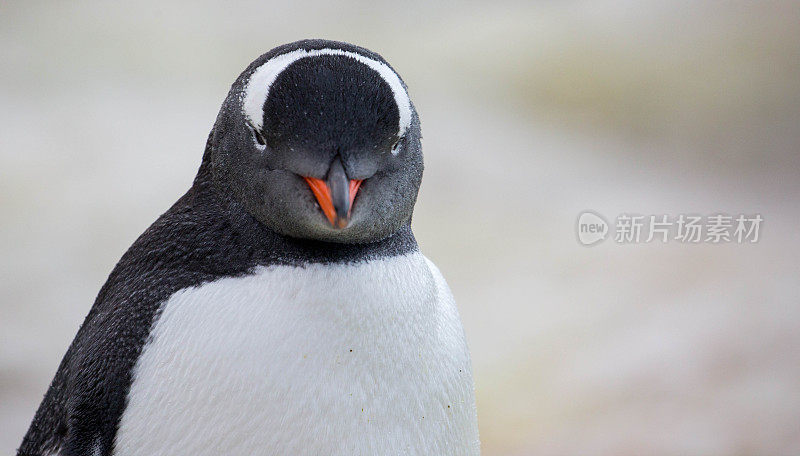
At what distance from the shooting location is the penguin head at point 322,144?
0.79 m

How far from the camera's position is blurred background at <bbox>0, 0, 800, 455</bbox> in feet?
8.51

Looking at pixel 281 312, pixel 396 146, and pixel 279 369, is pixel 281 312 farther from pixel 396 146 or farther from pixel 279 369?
pixel 396 146

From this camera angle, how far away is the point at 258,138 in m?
0.84

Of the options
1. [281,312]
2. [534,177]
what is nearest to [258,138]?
[281,312]

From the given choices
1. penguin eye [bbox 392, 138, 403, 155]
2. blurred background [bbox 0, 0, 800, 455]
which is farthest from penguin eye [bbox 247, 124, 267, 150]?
blurred background [bbox 0, 0, 800, 455]

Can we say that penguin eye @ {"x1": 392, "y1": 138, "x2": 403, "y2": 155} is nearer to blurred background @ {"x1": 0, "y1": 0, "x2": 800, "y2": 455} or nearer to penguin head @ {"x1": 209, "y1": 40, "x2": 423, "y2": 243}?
penguin head @ {"x1": 209, "y1": 40, "x2": 423, "y2": 243}

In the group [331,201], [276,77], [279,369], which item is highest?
[276,77]

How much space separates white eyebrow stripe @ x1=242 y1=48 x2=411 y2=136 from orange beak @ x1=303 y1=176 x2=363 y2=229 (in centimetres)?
9

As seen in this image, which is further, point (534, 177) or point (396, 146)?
point (534, 177)

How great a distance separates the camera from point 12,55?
3.44 meters

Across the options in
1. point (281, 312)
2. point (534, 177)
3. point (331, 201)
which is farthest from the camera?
point (534, 177)

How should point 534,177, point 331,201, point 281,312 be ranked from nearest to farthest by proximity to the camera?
point 331,201 < point 281,312 < point 534,177

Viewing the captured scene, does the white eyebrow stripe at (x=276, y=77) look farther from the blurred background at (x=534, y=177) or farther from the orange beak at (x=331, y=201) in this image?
the blurred background at (x=534, y=177)

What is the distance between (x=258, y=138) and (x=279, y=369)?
0.25 metres
